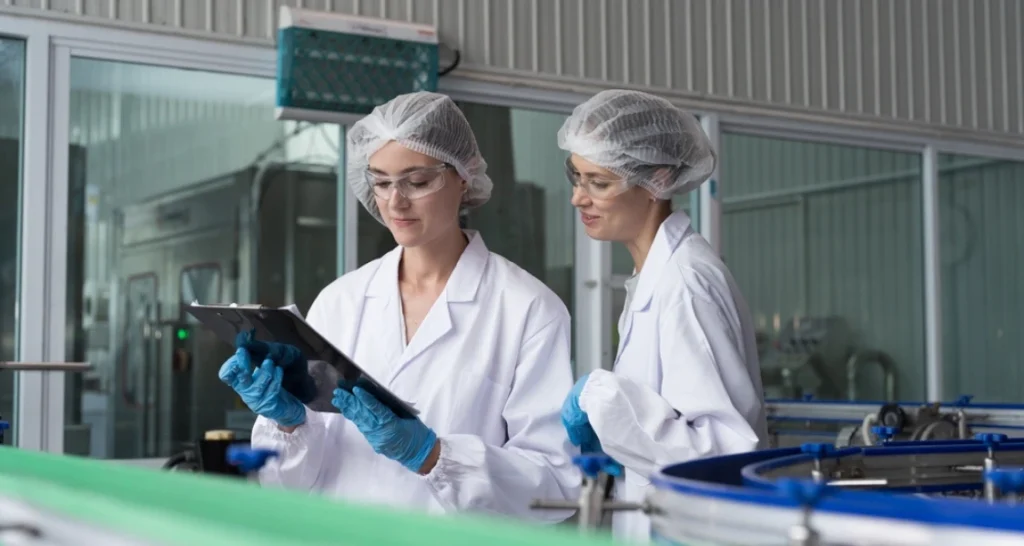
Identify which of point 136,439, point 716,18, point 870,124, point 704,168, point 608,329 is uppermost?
point 716,18

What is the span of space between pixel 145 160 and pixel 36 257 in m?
0.47

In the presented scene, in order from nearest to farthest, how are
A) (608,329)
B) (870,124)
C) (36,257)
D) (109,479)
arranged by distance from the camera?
(109,479)
(36,257)
(608,329)
(870,124)

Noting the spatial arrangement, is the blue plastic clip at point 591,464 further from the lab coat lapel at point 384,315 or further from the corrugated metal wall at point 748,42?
the corrugated metal wall at point 748,42

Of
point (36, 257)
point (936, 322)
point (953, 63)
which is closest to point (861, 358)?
point (936, 322)

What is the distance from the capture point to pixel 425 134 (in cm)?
221

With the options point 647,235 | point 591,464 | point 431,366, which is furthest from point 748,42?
point 591,464

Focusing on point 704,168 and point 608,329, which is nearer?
point 704,168

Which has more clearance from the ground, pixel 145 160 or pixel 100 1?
pixel 100 1

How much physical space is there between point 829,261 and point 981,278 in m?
0.91

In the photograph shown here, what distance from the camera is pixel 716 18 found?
4.98 meters

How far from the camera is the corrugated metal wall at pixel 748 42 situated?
13.8ft

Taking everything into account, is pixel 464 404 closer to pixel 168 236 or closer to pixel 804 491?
pixel 804 491

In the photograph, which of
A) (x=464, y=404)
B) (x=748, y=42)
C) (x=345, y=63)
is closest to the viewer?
(x=464, y=404)

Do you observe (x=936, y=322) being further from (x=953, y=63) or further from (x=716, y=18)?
(x=716, y=18)
